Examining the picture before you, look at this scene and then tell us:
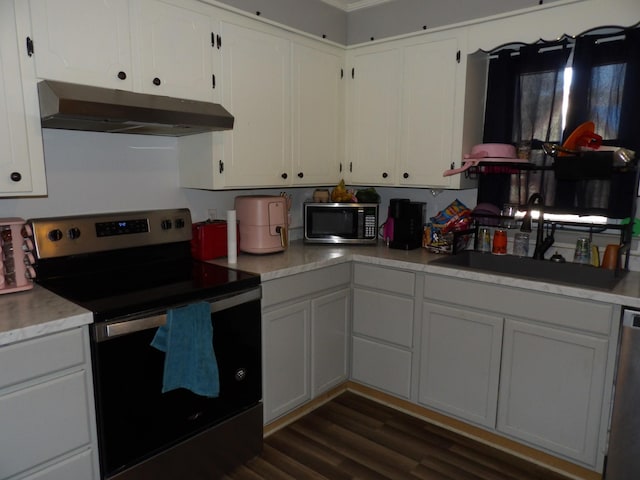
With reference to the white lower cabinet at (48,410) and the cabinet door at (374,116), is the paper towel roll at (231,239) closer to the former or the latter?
the white lower cabinet at (48,410)

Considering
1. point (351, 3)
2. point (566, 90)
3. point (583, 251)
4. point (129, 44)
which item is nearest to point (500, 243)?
point (583, 251)

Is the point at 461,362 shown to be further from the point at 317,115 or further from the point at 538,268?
the point at 317,115

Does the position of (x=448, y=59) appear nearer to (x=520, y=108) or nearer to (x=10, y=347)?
(x=520, y=108)

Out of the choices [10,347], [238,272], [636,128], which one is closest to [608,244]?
[636,128]

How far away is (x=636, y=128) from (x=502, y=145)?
0.64 metres

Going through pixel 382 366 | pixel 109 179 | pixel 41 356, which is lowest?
pixel 382 366

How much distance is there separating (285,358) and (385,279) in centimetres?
73

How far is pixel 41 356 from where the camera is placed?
1.49m

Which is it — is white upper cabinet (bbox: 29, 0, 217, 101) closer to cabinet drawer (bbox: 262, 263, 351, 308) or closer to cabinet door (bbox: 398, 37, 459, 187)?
cabinet drawer (bbox: 262, 263, 351, 308)

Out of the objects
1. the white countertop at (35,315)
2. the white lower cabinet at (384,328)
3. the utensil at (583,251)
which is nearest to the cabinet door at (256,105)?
the white lower cabinet at (384,328)

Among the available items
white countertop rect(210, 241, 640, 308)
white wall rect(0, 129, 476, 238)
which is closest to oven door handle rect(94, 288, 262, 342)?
white countertop rect(210, 241, 640, 308)

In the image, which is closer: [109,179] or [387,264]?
[109,179]

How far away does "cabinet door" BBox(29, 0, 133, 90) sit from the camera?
1728 millimetres

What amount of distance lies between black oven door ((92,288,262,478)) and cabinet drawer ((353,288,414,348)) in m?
0.86
